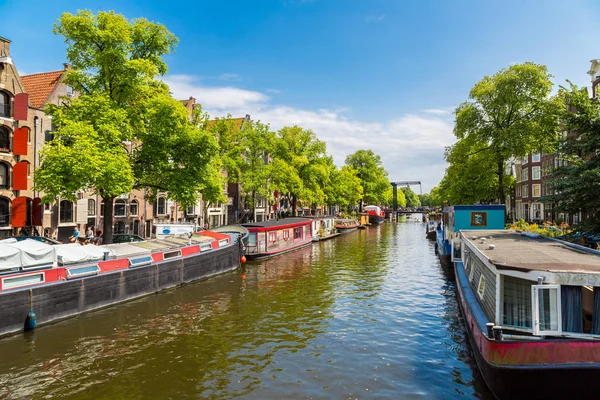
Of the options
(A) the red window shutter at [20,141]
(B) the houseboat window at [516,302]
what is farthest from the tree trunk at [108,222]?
(B) the houseboat window at [516,302]

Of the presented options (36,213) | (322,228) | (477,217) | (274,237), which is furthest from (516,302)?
(322,228)

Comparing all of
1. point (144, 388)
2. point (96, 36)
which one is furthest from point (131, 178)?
point (144, 388)

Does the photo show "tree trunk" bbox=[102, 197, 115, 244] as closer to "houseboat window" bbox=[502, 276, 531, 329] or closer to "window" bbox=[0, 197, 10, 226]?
"window" bbox=[0, 197, 10, 226]

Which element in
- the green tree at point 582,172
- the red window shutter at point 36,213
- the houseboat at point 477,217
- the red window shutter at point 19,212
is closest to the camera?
the green tree at point 582,172

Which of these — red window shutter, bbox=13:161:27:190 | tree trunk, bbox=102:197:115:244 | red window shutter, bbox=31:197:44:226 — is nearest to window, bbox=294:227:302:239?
tree trunk, bbox=102:197:115:244

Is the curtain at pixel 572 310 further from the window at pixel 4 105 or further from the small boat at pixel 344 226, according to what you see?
the small boat at pixel 344 226

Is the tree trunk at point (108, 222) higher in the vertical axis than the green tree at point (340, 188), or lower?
lower

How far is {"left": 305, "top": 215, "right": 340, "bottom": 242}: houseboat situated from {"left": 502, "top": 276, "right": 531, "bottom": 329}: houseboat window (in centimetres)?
4175

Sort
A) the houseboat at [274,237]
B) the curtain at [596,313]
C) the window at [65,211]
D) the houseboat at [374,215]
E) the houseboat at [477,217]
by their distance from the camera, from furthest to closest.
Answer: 1. the houseboat at [374,215]
2. the houseboat at [274,237]
3. the window at [65,211]
4. the houseboat at [477,217]
5. the curtain at [596,313]

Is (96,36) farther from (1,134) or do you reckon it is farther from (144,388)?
(144,388)

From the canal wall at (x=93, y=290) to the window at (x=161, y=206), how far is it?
73.1ft

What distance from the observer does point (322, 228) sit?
57000 millimetres

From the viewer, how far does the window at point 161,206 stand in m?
46.2

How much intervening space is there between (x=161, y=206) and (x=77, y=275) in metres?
30.5
